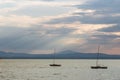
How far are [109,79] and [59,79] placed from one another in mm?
17423

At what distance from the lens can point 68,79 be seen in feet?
427

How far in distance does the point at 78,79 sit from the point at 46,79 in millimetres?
10872

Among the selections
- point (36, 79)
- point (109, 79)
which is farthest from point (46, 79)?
point (109, 79)

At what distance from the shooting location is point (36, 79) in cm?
13062

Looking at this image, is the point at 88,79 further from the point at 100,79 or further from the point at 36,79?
the point at 36,79

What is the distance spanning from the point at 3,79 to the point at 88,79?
29021 millimetres

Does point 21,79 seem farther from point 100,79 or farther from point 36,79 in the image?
point 100,79

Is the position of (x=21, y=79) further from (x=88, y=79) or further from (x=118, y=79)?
(x=118, y=79)

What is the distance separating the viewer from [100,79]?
133125mm

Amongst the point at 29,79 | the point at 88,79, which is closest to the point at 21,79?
the point at 29,79

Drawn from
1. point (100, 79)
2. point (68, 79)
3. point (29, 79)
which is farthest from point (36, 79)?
point (100, 79)

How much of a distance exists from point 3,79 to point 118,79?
39075 millimetres

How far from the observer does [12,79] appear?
13038 cm

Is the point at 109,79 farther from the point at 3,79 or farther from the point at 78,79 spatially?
the point at 3,79
